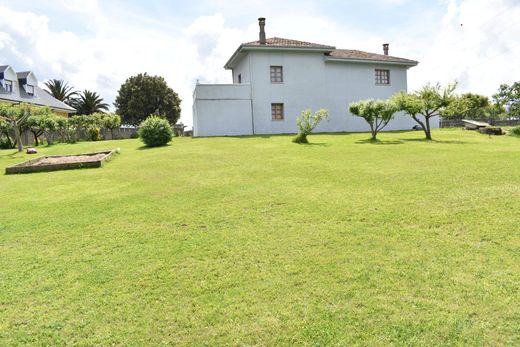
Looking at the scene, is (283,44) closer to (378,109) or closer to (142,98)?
(378,109)

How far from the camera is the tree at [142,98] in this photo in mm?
55219

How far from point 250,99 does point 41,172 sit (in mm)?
16255

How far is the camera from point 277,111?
27172 mm

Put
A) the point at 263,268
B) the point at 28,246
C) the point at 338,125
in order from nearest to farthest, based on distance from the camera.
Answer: the point at 263,268
the point at 28,246
the point at 338,125

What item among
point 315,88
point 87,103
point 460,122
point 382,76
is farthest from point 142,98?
point 460,122

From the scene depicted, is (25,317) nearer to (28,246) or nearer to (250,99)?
(28,246)

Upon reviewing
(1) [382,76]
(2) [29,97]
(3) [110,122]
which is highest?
(2) [29,97]

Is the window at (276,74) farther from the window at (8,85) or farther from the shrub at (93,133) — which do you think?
the window at (8,85)

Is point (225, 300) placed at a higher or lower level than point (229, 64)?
lower

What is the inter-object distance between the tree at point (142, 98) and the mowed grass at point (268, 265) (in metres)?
50.2

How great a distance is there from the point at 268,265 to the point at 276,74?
2429cm

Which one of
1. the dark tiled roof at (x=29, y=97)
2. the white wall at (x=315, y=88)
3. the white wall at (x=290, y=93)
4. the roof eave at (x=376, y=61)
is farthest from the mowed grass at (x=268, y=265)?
the dark tiled roof at (x=29, y=97)

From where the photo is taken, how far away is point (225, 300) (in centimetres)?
344

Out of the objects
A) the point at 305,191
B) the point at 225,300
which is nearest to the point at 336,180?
the point at 305,191
